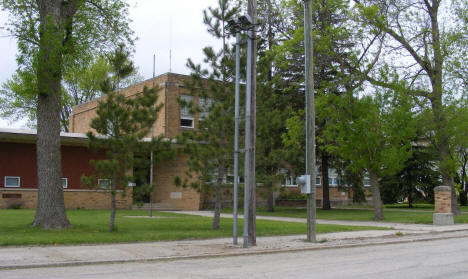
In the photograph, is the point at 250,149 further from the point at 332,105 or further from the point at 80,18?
the point at 332,105

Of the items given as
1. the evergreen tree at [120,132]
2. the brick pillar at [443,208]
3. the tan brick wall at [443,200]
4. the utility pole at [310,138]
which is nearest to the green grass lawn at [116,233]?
the evergreen tree at [120,132]

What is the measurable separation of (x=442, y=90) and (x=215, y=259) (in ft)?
67.9

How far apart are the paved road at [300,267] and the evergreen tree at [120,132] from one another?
527cm

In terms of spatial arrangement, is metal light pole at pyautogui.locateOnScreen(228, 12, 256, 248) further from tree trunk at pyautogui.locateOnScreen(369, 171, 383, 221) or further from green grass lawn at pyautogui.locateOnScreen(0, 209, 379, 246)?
tree trunk at pyautogui.locateOnScreen(369, 171, 383, 221)

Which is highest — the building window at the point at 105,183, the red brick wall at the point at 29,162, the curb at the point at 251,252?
the red brick wall at the point at 29,162

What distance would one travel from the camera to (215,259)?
11539mm

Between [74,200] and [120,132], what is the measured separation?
14608 mm

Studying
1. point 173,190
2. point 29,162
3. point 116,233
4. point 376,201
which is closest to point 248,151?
point 116,233

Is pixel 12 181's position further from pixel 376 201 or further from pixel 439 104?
pixel 439 104

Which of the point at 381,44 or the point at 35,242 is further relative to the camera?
the point at 381,44

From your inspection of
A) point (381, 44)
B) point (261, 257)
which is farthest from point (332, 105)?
point (261, 257)

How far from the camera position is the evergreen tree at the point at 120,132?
15375 mm

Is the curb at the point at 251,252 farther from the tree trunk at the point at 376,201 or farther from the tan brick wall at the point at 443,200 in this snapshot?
the tree trunk at the point at 376,201

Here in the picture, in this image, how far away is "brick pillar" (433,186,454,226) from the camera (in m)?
21.7
